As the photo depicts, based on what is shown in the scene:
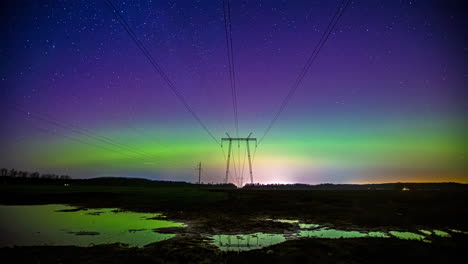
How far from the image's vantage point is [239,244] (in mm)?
17078

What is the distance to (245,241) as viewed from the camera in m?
18.0

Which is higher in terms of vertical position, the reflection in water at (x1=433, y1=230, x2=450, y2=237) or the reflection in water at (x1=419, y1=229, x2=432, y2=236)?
the reflection in water at (x1=433, y1=230, x2=450, y2=237)

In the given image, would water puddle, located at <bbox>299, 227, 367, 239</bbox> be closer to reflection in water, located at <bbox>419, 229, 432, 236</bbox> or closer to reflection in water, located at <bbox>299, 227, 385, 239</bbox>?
reflection in water, located at <bbox>299, 227, 385, 239</bbox>

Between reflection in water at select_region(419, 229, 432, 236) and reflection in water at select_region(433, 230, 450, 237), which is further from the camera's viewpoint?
reflection in water at select_region(419, 229, 432, 236)

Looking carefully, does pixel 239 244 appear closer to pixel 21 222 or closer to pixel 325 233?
pixel 325 233

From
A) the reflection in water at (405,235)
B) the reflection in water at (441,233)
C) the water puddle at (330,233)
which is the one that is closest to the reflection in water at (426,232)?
the reflection in water at (441,233)

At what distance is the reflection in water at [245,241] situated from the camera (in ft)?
53.6

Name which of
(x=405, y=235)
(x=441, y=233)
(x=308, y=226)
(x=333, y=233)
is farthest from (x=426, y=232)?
(x=308, y=226)

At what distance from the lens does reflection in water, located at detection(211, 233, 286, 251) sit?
16328 mm

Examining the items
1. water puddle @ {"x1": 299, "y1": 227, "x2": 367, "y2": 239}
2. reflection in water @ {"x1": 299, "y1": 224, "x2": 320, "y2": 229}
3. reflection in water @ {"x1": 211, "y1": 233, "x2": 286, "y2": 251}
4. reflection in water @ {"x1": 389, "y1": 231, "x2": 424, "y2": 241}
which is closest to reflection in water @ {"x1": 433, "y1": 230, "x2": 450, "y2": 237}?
reflection in water @ {"x1": 389, "y1": 231, "x2": 424, "y2": 241}

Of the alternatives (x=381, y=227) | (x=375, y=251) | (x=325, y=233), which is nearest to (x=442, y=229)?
(x=381, y=227)

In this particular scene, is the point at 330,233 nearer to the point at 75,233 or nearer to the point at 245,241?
the point at 245,241

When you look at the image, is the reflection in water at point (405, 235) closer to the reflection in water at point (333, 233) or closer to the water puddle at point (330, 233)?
the reflection in water at point (333, 233)

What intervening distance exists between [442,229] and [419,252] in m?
12.5
